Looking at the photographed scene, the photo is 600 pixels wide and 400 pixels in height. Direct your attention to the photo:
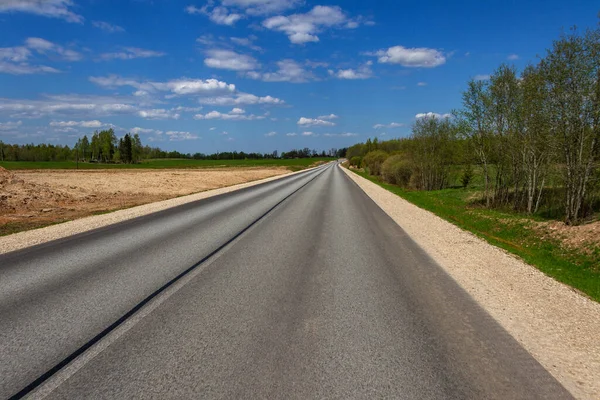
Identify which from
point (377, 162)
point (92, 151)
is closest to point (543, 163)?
point (377, 162)

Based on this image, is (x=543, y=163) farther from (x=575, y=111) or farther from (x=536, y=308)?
(x=536, y=308)

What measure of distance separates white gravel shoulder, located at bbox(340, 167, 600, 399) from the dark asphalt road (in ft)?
0.75

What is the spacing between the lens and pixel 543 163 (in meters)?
15.4

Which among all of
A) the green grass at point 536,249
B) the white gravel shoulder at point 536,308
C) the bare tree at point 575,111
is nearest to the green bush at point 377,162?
the green grass at point 536,249

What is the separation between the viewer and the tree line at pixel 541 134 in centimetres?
1155

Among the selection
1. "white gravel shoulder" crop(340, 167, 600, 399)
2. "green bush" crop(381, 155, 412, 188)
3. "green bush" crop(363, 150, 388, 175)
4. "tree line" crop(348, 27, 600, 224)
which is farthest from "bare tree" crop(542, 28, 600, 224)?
"green bush" crop(363, 150, 388, 175)

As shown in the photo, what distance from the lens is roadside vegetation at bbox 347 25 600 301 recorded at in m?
9.92

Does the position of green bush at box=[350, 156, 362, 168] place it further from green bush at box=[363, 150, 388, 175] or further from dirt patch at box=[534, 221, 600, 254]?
dirt patch at box=[534, 221, 600, 254]

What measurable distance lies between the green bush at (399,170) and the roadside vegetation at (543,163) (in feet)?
47.4

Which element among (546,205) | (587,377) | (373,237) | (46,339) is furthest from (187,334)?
(546,205)

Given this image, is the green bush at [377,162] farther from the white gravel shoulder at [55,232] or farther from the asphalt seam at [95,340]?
the asphalt seam at [95,340]

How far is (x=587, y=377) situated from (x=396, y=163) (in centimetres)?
3697

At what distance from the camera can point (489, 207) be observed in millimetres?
18641

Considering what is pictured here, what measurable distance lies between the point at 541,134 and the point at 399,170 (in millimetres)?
24786
